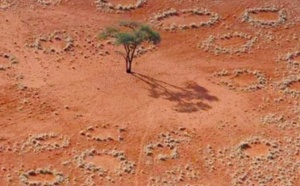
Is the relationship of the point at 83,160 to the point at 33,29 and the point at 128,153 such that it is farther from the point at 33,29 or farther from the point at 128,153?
the point at 33,29

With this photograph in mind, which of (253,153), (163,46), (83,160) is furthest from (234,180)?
(163,46)

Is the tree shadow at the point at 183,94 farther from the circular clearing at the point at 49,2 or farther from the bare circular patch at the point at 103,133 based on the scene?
the circular clearing at the point at 49,2

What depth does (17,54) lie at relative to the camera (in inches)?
2143

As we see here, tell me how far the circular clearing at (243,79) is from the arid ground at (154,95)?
10cm

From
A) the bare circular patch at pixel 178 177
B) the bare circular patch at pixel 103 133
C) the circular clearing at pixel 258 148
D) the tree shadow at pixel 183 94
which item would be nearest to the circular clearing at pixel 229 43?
the tree shadow at pixel 183 94

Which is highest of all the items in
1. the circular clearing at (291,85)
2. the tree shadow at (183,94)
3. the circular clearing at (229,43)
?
the circular clearing at (229,43)

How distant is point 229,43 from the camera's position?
191 feet

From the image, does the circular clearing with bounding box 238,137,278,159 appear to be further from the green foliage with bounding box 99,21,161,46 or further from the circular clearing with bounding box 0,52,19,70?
the circular clearing with bounding box 0,52,19,70

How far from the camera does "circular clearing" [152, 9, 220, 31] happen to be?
197 ft

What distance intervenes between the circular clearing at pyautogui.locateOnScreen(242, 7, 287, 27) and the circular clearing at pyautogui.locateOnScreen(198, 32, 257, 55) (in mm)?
2495

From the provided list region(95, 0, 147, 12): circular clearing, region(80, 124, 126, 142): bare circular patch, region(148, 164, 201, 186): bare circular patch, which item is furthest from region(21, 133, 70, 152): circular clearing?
region(95, 0, 147, 12): circular clearing

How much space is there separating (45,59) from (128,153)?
1516 centimetres

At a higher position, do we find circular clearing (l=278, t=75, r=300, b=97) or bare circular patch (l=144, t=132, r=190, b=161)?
circular clearing (l=278, t=75, r=300, b=97)

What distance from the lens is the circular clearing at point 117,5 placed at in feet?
202
